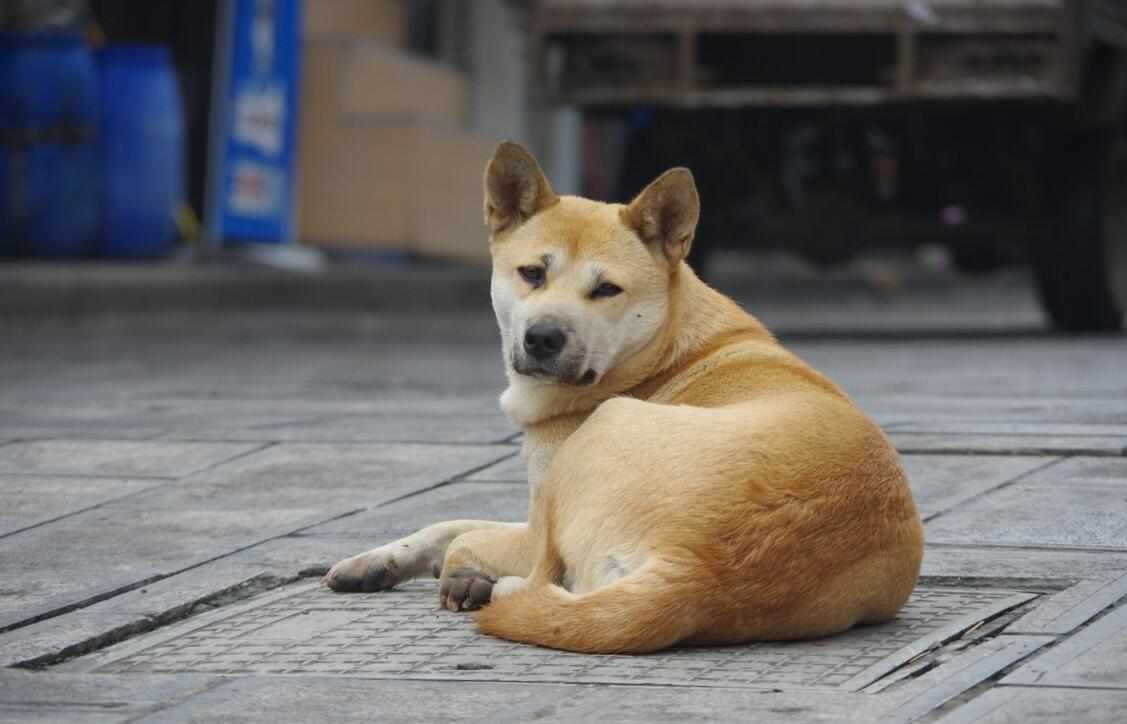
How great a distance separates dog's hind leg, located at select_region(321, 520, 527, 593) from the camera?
15.7 feet

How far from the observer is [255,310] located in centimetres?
1508

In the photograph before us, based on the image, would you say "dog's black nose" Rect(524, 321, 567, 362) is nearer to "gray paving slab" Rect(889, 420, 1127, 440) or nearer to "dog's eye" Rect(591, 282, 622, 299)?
"dog's eye" Rect(591, 282, 622, 299)

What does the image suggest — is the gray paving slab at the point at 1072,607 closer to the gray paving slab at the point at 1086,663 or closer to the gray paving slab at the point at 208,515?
the gray paving slab at the point at 1086,663

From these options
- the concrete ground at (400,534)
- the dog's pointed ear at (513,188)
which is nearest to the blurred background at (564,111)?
the concrete ground at (400,534)

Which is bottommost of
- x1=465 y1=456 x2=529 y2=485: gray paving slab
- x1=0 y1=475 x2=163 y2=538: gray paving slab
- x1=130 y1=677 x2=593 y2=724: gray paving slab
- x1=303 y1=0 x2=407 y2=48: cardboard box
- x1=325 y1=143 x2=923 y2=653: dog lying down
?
x1=0 y1=475 x2=163 y2=538: gray paving slab

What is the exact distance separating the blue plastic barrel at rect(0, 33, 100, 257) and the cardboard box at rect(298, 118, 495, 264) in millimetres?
3102

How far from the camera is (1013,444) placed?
260 inches

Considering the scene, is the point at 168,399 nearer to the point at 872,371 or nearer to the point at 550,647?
the point at 872,371

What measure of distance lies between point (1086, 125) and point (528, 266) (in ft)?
23.0

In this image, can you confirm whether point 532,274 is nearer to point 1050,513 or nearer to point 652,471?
point 652,471

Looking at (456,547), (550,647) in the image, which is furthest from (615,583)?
(456,547)

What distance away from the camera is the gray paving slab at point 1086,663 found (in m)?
3.77

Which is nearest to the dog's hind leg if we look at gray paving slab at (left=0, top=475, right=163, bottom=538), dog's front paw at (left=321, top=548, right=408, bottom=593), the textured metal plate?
dog's front paw at (left=321, top=548, right=408, bottom=593)

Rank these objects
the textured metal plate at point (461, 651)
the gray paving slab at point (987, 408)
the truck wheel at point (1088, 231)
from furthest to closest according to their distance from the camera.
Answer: the truck wheel at point (1088, 231)
the gray paving slab at point (987, 408)
the textured metal plate at point (461, 651)
